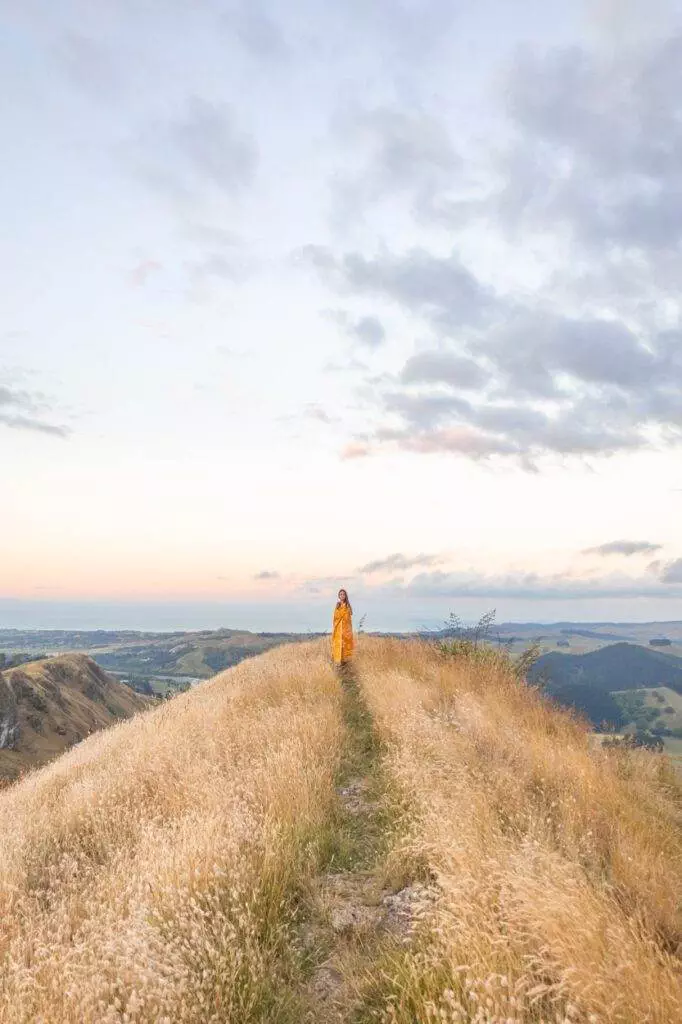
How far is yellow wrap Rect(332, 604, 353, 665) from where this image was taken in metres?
17.8

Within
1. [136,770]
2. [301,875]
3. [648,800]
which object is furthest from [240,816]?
[648,800]

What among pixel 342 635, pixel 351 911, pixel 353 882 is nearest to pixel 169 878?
pixel 351 911

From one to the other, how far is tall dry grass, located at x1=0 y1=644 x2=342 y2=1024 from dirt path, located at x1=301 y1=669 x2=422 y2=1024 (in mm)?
215

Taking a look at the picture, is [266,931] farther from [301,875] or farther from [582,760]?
[582,760]

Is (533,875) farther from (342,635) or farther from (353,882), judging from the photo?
(342,635)

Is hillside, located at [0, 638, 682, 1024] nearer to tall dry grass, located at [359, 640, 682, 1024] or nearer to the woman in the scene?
tall dry grass, located at [359, 640, 682, 1024]

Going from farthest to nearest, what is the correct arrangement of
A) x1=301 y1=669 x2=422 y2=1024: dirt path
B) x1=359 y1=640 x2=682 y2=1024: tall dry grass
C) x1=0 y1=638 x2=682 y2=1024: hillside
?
x1=301 y1=669 x2=422 y2=1024: dirt path
x1=0 y1=638 x2=682 y2=1024: hillside
x1=359 y1=640 x2=682 y2=1024: tall dry grass

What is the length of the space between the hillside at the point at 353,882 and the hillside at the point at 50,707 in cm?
Answer: 7417

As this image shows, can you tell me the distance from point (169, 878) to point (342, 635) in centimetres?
1319

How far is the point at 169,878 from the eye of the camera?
4758 mm

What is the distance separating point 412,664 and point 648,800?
812cm

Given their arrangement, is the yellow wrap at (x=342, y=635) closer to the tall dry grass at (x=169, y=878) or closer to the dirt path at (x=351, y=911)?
the tall dry grass at (x=169, y=878)

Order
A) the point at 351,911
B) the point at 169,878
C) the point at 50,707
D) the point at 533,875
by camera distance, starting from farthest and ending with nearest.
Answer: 1. the point at 50,707
2. the point at 351,911
3. the point at 169,878
4. the point at 533,875

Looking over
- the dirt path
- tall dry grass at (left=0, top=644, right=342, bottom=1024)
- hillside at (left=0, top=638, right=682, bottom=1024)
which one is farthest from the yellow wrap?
the dirt path
